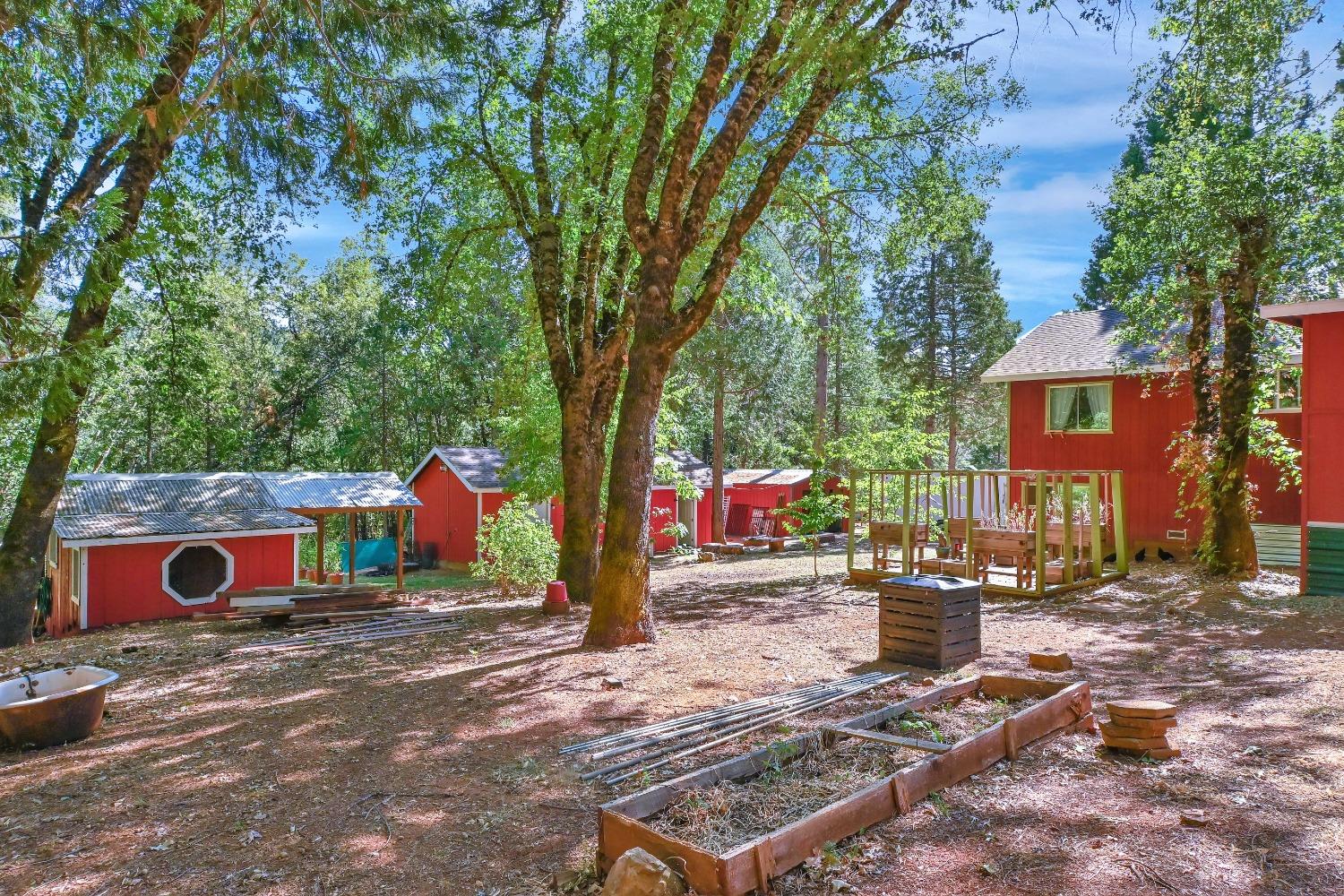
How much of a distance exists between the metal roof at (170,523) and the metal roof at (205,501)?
0.01 m

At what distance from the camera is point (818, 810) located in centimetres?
349

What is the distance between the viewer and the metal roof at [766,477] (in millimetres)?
30781

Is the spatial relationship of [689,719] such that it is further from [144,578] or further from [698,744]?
[144,578]

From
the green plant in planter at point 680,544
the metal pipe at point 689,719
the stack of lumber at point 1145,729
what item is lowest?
the green plant in planter at point 680,544

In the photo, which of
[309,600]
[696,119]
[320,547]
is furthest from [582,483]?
[320,547]

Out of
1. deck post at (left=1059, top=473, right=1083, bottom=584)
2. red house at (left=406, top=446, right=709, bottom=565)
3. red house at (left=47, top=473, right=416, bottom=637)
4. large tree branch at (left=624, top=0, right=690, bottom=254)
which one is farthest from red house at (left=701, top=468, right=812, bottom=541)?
large tree branch at (left=624, top=0, right=690, bottom=254)

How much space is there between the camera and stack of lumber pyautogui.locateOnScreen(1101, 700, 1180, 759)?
4.61 meters

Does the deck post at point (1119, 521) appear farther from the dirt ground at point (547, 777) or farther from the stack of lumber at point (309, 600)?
the stack of lumber at point (309, 600)

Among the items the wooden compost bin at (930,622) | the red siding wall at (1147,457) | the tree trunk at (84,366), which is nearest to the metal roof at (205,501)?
the tree trunk at (84,366)

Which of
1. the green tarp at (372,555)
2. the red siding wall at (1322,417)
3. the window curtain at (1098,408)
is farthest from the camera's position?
the green tarp at (372,555)

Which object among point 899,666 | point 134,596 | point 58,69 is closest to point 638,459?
point 899,666

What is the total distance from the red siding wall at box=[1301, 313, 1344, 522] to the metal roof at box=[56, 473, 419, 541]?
53.6ft

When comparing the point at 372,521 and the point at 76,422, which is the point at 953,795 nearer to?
the point at 76,422

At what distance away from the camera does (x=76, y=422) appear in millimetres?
11156
